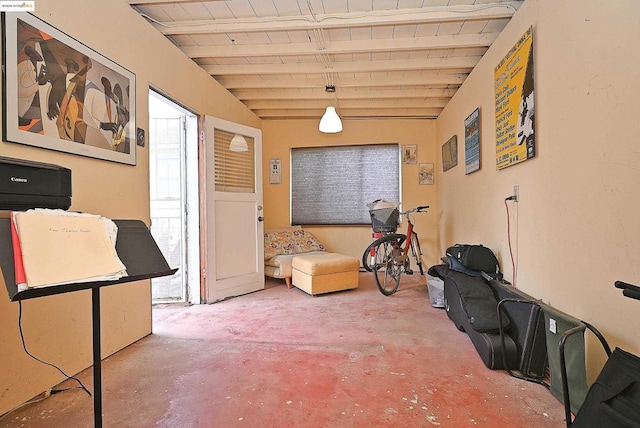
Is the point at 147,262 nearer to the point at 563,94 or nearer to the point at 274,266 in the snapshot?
the point at 563,94

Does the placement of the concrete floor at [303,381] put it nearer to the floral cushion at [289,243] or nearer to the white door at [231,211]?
the white door at [231,211]

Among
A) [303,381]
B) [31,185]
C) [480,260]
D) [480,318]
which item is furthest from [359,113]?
[31,185]

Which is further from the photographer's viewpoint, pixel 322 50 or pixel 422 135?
pixel 422 135

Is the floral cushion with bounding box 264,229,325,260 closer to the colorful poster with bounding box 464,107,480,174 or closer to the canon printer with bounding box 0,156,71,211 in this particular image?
the colorful poster with bounding box 464,107,480,174

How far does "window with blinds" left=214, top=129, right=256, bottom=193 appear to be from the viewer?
→ 3.50 meters

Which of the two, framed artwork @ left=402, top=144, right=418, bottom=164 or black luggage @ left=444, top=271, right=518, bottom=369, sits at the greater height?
framed artwork @ left=402, top=144, right=418, bottom=164

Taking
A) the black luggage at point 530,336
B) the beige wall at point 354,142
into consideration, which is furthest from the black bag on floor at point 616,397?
the beige wall at point 354,142

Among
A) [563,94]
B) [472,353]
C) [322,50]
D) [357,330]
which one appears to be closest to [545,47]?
[563,94]

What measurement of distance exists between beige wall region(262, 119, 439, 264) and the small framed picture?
2.0 inches

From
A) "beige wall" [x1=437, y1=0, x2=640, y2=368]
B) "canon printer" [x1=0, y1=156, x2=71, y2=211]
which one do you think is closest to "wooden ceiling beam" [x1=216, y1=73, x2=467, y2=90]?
"beige wall" [x1=437, y1=0, x2=640, y2=368]

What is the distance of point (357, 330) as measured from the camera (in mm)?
2555

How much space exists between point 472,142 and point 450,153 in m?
0.87

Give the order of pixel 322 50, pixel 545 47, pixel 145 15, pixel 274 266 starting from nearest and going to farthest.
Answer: pixel 545 47 < pixel 145 15 < pixel 322 50 < pixel 274 266

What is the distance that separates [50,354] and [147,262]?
0.95 metres
